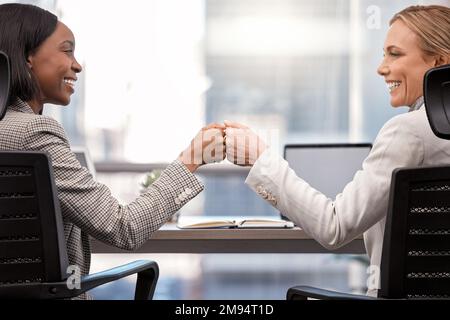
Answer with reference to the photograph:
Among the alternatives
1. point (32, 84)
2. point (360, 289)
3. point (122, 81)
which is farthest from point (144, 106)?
point (32, 84)

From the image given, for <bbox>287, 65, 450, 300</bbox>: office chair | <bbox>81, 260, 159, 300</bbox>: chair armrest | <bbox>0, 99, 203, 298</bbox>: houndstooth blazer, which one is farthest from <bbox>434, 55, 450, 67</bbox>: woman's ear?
<bbox>81, 260, 159, 300</bbox>: chair armrest

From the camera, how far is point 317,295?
4.86 ft

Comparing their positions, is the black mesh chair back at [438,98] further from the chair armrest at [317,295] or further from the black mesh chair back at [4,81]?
the black mesh chair back at [4,81]

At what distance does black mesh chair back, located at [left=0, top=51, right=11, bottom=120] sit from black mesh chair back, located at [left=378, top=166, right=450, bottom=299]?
695 millimetres

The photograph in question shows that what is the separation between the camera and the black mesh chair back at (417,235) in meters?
1.37

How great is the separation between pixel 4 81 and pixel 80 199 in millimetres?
417

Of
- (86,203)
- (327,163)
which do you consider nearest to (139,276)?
(86,203)

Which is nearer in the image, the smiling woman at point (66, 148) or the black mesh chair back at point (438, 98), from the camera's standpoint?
the black mesh chair back at point (438, 98)

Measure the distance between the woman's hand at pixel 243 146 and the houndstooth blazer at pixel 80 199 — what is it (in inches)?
7.1

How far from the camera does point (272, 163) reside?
162 centimetres

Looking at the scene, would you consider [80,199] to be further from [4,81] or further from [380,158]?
[380,158]

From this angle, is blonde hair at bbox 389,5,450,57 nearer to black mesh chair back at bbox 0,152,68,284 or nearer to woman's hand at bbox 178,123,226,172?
woman's hand at bbox 178,123,226,172

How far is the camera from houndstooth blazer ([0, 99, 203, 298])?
161cm

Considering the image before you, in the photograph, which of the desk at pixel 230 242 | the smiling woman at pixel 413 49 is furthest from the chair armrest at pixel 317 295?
the desk at pixel 230 242
